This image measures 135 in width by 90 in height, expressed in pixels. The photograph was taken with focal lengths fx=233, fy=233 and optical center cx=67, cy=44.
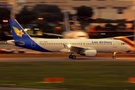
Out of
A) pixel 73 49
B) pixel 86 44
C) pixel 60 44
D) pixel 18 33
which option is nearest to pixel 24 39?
pixel 18 33

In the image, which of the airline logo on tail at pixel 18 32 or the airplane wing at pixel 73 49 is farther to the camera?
the airline logo on tail at pixel 18 32

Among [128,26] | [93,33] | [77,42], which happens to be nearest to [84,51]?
[77,42]

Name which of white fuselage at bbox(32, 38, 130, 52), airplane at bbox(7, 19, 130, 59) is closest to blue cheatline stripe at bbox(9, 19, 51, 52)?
airplane at bbox(7, 19, 130, 59)

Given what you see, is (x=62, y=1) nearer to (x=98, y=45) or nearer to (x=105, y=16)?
(x=105, y=16)

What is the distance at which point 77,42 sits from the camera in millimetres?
34375

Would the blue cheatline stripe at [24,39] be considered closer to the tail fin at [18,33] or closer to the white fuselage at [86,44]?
the tail fin at [18,33]

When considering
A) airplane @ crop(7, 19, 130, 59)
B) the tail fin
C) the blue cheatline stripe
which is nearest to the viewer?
airplane @ crop(7, 19, 130, 59)

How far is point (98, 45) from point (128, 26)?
76.7 metres

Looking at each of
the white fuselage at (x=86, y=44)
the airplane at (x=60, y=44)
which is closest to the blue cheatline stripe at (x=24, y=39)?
the airplane at (x=60, y=44)

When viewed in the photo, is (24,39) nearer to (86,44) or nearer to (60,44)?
(60,44)

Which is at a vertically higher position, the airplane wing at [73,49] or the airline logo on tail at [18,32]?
the airline logo on tail at [18,32]

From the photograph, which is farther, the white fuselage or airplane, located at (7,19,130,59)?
the white fuselage

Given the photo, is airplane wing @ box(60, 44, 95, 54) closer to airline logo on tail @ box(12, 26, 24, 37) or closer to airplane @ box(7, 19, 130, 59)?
airplane @ box(7, 19, 130, 59)

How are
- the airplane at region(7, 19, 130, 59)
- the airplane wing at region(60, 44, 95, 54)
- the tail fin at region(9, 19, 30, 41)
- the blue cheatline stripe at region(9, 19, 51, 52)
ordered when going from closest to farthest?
the airplane wing at region(60, 44, 95, 54)
the airplane at region(7, 19, 130, 59)
the blue cheatline stripe at region(9, 19, 51, 52)
the tail fin at region(9, 19, 30, 41)
